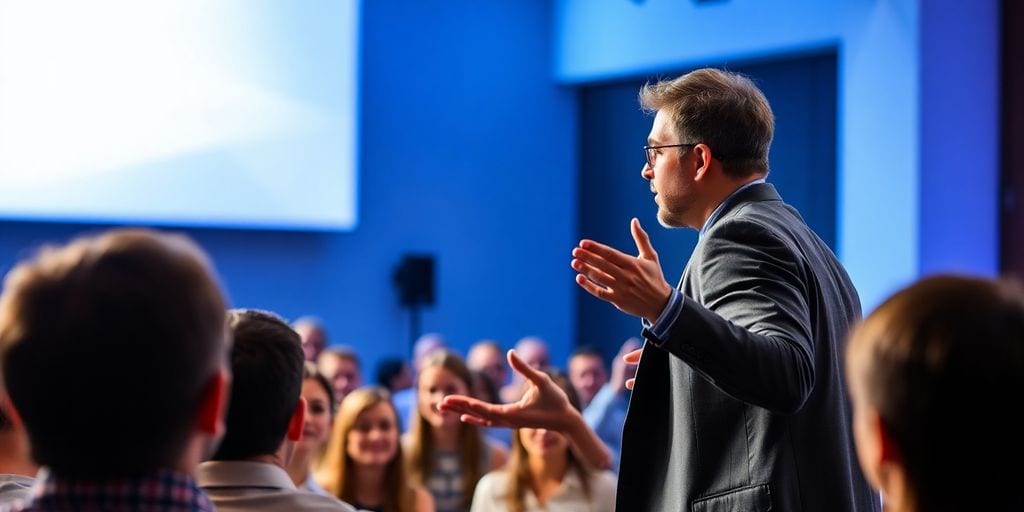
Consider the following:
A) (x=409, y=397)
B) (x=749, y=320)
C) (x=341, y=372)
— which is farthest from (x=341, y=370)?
(x=749, y=320)

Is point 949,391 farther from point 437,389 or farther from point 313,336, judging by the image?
point 313,336

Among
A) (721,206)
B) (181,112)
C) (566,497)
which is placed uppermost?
(181,112)

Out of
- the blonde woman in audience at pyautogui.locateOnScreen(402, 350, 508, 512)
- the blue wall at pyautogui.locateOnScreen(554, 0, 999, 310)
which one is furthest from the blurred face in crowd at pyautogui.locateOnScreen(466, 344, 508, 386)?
the blue wall at pyautogui.locateOnScreen(554, 0, 999, 310)

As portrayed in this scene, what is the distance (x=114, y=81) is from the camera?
285 inches

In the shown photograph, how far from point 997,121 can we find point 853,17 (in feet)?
3.36

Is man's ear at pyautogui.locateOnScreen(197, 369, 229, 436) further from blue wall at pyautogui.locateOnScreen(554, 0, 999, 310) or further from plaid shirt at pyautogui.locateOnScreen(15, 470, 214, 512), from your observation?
blue wall at pyautogui.locateOnScreen(554, 0, 999, 310)

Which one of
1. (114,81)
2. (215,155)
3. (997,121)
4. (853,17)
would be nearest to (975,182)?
(997,121)

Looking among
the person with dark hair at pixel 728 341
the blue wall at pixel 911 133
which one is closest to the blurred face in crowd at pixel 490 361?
the blue wall at pixel 911 133

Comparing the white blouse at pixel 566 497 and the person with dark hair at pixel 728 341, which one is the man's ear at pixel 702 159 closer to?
the person with dark hair at pixel 728 341

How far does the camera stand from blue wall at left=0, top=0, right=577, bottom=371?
8.35 metres

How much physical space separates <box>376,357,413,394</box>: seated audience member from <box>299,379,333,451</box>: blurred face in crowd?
3.70 m

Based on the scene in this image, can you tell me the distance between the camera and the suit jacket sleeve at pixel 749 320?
1688mm

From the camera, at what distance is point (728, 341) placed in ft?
5.53

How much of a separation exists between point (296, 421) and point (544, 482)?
2.41 m
